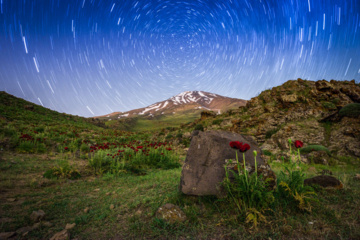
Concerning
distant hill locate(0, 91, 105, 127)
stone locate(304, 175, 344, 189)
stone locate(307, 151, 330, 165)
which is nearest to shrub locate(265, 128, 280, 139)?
stone locate(307, 151, 330, 165)

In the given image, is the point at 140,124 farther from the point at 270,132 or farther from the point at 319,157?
the point at 319,157

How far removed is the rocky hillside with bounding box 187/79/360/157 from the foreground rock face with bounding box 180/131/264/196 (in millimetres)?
9763

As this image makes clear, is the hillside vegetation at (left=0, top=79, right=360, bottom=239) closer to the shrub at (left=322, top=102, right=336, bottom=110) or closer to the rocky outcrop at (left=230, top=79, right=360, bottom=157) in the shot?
the rocky outcrop at (left=230, top=79, right=360, bottom=157)

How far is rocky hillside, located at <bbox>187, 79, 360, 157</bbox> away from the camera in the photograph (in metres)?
10.6

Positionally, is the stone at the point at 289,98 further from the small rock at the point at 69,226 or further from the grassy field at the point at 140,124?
the grassy field at the point at 140,124

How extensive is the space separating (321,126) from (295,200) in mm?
13077

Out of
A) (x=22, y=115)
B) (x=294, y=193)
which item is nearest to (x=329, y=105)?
(x=294, y=193)

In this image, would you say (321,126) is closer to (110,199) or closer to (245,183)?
(245,183)

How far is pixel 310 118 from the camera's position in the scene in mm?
13438

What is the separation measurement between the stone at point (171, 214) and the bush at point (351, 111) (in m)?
15.2

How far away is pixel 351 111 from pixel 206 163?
14193mm

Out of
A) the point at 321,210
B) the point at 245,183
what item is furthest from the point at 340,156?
the point at 245,183

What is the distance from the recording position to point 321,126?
12289mm

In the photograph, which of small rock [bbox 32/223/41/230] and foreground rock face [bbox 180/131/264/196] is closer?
small rock [bbox 32/223/41/230]
